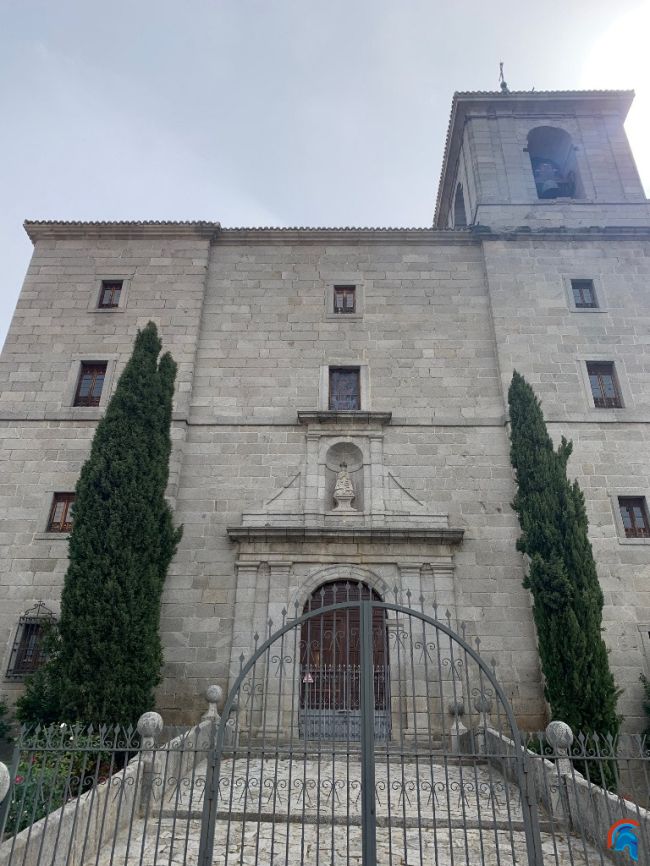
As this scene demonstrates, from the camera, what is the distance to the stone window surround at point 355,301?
1373 cm

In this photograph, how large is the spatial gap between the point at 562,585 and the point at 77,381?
10.3m

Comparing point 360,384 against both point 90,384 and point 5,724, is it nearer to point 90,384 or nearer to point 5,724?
point 90,384

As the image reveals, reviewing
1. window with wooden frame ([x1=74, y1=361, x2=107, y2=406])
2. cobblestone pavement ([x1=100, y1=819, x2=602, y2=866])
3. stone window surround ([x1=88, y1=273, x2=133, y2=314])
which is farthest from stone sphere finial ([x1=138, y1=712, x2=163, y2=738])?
stone window surround ([x1=88, y1=273, x2=133, y2=314])

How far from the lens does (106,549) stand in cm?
923

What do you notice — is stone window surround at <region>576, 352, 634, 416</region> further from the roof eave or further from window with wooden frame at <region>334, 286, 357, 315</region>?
the roof eave

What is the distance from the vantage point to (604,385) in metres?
12.7

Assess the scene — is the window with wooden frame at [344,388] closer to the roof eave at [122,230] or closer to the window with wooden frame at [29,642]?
the roof eave at [122,230]

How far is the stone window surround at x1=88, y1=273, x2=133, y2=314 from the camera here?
13.6 meters

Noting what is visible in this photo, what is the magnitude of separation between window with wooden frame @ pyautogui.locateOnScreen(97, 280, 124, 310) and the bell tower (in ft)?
30.6

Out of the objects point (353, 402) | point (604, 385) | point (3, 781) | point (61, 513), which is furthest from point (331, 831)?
point (604, 385)

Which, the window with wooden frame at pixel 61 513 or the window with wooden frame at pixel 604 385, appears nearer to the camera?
the window with wooden frame at pixel 61 513

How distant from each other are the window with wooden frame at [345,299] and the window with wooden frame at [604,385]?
215 inches

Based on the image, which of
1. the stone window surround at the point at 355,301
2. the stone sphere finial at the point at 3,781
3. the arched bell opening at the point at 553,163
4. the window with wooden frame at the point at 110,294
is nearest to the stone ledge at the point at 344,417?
the stone window surround at the point at 355,301

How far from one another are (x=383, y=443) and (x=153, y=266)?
722cm
